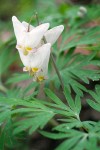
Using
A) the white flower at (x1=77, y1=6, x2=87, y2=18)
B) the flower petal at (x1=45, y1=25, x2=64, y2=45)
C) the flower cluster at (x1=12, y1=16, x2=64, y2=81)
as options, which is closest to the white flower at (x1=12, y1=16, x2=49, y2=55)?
the flower cluster at (x1=12, y1=16, x2=64, y2=81)

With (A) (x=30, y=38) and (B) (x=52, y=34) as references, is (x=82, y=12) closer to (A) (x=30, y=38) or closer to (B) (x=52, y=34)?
(B) (x=52, y=34)

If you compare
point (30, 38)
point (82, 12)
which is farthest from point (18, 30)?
point (82, 12)

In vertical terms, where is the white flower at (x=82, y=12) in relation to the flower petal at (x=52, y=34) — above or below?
above

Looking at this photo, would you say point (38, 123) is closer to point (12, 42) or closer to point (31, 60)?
point (31, 60)

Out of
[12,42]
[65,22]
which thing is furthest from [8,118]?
[65,22]

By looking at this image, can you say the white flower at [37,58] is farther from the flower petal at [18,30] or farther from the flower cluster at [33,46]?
the flower petal at [18,30]

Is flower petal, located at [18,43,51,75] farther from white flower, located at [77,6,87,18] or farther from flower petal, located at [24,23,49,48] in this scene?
white flower, located at [77,6,87,18]

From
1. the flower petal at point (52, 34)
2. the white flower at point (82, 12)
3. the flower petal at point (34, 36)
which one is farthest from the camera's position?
the white flower at point (82, 12)

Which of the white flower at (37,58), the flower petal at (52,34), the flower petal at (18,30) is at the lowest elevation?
the white flower at (37,58)

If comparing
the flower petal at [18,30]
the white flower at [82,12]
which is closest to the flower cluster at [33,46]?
the flower petal at [18,30]

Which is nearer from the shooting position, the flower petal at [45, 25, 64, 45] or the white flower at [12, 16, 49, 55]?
the white flower at [12, 16, 49, 55]

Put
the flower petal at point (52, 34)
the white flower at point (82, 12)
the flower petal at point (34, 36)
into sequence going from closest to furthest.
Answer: the flower petal at point (34, 36), the flower petal at point (52, 34), the white flower at point (82, 12)
